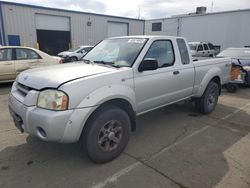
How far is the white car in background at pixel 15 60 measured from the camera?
8102mm

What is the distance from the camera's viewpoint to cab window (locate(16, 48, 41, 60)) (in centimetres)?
843

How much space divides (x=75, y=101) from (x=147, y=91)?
1421 millimetres

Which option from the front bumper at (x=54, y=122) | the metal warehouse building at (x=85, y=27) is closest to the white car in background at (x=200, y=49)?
the metal warehouse building at (x=85, y=27)

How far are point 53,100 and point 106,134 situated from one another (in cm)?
94

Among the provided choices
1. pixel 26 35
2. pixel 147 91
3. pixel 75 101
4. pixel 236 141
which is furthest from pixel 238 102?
pixel 26 35

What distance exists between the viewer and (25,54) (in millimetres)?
8578

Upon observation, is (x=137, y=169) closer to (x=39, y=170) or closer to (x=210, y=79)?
(x=39, y=170)

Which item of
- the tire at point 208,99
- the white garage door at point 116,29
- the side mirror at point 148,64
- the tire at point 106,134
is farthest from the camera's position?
the white garage door at point 116,29

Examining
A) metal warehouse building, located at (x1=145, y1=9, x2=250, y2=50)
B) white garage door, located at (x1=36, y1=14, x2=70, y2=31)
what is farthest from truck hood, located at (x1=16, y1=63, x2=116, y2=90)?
metal warehouse building, located at (x1=145, y1=9, x2=250, y2=50)

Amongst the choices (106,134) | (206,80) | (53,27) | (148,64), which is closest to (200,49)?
(206,80)

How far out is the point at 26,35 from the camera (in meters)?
18.8

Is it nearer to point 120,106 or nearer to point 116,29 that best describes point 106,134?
point 120,106

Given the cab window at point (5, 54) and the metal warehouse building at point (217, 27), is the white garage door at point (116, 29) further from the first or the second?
the cab window at point (5, 54)

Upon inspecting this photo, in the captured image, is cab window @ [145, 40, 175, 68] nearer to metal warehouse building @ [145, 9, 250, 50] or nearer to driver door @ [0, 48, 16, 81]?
driver door @ [0, 48, 16, 81]
